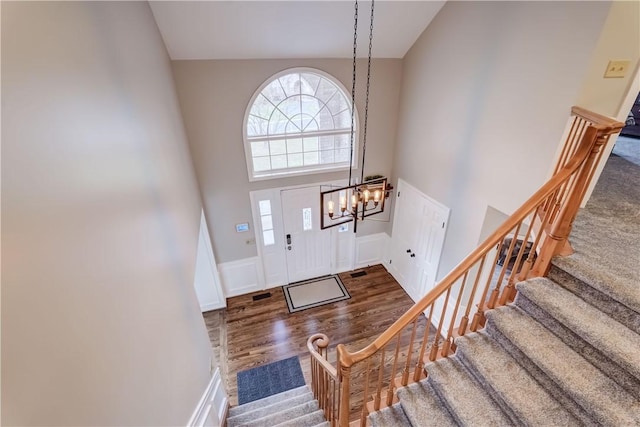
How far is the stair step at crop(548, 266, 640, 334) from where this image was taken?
1.76m

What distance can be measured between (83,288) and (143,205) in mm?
900

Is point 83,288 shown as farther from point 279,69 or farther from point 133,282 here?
point 279,69

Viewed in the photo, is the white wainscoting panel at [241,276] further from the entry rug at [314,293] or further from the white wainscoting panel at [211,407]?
the white wainscoting panel at [211,407]

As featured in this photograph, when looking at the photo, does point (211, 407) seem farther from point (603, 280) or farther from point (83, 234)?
point (603, 280)

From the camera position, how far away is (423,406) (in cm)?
211

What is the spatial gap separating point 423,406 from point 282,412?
5.59ft

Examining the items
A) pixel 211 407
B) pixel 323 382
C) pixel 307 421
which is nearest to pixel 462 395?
pixel 323 382

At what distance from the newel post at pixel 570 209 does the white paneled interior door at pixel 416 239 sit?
85.6 inches

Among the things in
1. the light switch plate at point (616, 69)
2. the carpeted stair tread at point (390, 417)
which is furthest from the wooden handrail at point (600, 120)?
the carpeted stair tread at point (390, 417)

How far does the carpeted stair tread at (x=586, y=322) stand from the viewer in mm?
1618

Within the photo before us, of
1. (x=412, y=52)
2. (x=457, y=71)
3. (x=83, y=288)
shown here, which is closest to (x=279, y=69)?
(x=412, y=52)

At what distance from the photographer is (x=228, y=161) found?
459cm

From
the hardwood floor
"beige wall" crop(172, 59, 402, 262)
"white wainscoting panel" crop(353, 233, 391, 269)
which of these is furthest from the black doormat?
"white wainscoting panel" crop(353, 233, 391, 269)

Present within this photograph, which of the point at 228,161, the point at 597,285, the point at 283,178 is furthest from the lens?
the point at 283,178
